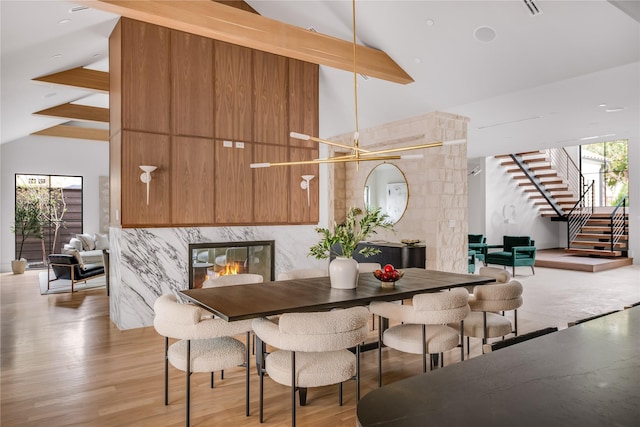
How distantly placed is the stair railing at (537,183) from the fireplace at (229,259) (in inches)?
356

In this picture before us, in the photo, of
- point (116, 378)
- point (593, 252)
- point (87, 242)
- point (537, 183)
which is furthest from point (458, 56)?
point (537, 183)

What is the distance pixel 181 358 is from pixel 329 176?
240 inches

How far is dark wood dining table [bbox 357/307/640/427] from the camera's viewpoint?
3.31 ft

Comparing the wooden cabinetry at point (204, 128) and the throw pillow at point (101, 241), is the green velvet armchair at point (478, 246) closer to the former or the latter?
the wooden cabinetry at point (204, 128)

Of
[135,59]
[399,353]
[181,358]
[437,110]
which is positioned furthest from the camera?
[437,110]

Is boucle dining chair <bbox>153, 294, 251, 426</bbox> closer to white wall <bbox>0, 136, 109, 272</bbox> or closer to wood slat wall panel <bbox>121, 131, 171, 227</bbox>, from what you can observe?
wood slat wall panel <bbox>121, 131, 171, 227</bbox>

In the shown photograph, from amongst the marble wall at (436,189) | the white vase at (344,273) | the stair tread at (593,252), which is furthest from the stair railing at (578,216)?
the white vase at (344,273)

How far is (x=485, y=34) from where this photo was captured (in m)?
4.69

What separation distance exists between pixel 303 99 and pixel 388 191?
2217 millimetres

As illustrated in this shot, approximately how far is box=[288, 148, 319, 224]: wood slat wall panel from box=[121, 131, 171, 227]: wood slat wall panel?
1.78m

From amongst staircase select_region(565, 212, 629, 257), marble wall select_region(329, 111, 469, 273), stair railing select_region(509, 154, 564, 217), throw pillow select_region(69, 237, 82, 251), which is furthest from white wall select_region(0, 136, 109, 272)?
staircase select_region(565, 212, 629, 257)

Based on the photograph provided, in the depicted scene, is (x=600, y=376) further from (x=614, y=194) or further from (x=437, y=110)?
(x=614, y=194)

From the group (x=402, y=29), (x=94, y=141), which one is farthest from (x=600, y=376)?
(x=94, y=141)

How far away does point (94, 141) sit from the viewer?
11195 mm
